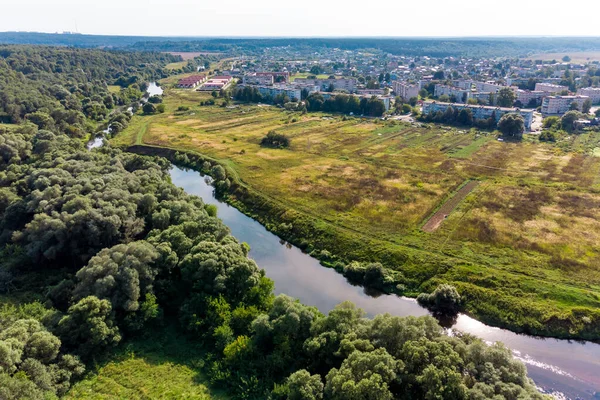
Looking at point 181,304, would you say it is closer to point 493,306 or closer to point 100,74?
point 493,306

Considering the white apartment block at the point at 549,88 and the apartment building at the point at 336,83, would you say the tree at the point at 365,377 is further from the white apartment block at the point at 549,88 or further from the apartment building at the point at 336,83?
the white apartment block at the point at 549,88

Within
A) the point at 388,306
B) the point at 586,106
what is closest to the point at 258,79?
the point at 586,106

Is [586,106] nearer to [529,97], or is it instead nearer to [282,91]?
[529,97]

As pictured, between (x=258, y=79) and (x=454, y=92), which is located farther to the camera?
(x=258, y=79)

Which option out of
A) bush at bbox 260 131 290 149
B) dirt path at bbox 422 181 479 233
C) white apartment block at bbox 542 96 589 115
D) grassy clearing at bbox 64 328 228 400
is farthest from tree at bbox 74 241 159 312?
white apartment block at bbox 542 96 589 115

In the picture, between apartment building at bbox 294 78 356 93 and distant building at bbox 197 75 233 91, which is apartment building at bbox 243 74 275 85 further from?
apartment building at bbox 294 78 356 93

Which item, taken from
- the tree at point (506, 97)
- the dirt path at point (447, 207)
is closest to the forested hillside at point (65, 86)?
the dirt path at point (447, 207)
